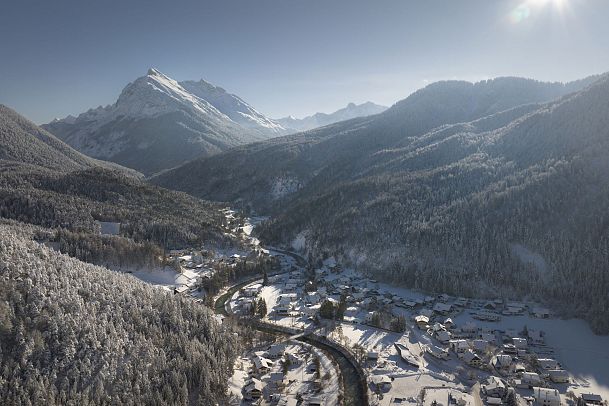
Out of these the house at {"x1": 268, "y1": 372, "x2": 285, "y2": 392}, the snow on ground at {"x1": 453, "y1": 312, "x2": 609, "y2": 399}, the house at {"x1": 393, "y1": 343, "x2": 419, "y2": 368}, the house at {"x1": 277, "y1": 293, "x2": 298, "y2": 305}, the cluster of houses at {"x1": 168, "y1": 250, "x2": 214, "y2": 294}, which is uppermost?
the cluster of houses at {"x1": 168, "y1": 250, "x2": 214, "y2": 294}

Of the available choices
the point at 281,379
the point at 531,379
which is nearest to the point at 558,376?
the point at 531,379

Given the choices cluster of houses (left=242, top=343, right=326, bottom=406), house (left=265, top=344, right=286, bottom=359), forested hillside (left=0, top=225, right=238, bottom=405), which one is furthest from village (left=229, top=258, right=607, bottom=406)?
forested hillside (left=0, top=225, right=238, bottom=405)

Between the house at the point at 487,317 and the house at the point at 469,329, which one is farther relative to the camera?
the house at the point at 487,317

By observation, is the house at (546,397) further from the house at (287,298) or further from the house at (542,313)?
the house at (287,298)

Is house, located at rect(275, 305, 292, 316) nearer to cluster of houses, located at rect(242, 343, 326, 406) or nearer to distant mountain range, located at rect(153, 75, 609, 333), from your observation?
cluster of houses, located at rect(242, 343, 326, 406)

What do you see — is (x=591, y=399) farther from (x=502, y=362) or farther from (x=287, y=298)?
(x=287, y=298)

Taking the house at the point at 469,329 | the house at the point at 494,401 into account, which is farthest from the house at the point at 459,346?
the house at the point at 494,401
